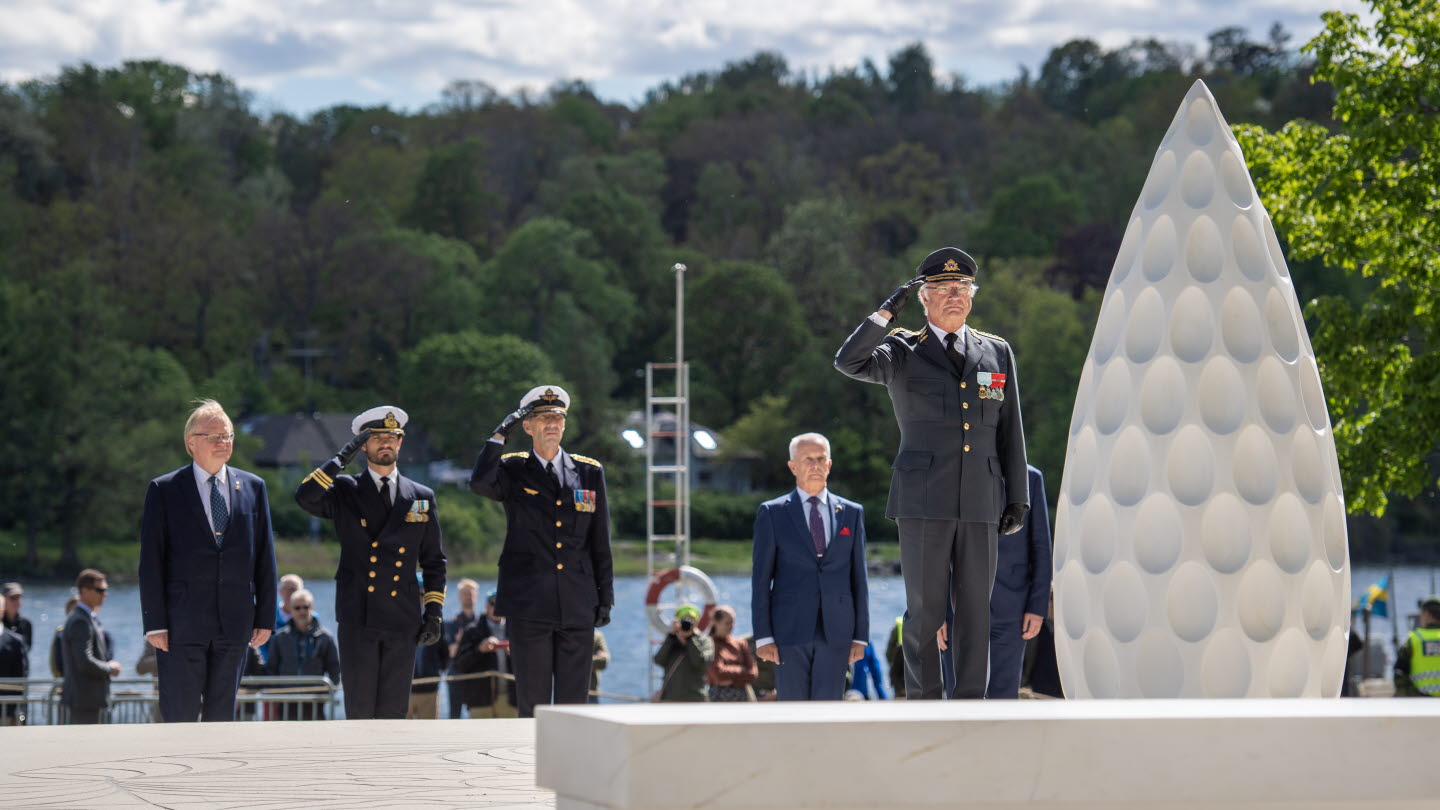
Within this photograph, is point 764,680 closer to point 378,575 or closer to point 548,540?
point 548,540

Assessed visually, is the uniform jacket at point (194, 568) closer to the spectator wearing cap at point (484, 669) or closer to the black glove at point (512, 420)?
the black glove at point (512, 420)

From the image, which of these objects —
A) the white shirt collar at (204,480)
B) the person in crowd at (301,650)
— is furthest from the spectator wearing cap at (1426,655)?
the white shirt collar at (204,480)

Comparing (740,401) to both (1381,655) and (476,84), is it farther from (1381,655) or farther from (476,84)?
(1381,655)

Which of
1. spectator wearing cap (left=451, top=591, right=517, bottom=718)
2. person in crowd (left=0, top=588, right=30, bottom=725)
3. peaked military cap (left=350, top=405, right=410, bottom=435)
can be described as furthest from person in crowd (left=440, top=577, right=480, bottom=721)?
peaked military cap (left=350, top=405, right=410, bottom=435)

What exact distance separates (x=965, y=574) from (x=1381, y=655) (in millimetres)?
21031

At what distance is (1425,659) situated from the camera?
15883mm

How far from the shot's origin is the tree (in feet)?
61.1

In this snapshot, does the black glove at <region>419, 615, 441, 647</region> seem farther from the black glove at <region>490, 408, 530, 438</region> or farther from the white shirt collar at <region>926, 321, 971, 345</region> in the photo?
the white shirt collar at <region>926, 321, 971, 345</region>

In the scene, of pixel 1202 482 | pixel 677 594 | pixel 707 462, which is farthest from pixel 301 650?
pixel 707 462

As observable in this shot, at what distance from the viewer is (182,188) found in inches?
3477

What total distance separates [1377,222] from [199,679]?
1405 centimetres

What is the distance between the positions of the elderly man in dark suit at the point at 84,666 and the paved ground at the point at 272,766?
18.2 feet

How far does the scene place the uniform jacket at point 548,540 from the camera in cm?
887

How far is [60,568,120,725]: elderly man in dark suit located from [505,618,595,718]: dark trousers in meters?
5.23
